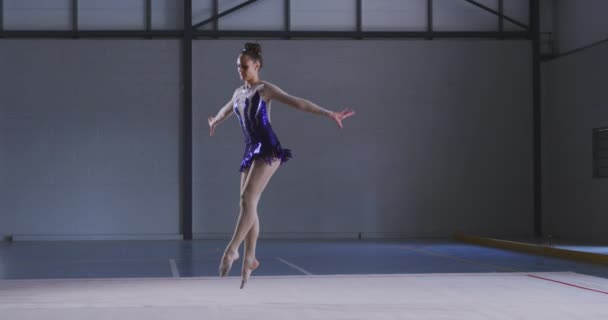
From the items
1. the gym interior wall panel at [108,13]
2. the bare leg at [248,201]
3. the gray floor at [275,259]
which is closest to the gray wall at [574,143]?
the gray floor at [275,259]

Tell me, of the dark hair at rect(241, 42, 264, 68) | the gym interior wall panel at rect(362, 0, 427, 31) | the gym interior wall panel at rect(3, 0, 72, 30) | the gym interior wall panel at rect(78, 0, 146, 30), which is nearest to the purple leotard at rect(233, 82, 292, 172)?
the dark hair at rect(241, 42, 264, 68)

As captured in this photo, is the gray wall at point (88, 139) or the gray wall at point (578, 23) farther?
the gray wall at point (88, 139)

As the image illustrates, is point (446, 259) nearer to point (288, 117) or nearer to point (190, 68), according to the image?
point (288, 117)

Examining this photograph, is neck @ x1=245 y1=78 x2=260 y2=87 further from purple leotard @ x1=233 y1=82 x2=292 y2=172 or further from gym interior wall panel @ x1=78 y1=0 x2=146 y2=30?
gym interior wall panel @ x1=78 y1=0 x2=146 y2=30

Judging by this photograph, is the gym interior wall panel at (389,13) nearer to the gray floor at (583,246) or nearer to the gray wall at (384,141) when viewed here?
the gray wall at (384,141)

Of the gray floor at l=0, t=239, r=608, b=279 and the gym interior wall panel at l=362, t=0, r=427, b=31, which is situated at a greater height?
the gym interior wall panel at l=362, t=0, r=427, b=31

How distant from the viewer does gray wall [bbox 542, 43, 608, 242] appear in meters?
14.5

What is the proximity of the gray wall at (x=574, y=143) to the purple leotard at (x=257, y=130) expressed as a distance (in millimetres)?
10627

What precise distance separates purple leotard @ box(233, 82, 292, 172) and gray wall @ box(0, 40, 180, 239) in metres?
11.4

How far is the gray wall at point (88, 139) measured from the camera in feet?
52.6

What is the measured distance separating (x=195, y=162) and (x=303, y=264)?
6.34m

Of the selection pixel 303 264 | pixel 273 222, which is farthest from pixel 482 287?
pixel 273 222

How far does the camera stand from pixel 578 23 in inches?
625

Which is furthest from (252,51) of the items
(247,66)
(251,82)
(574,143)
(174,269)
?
(574,143)
